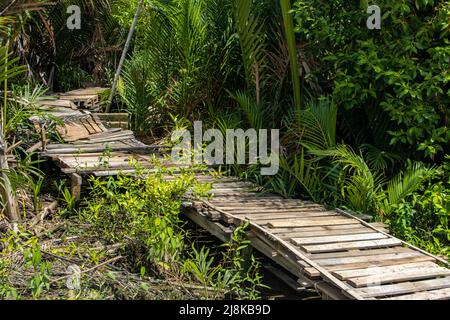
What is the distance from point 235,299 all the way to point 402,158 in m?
2.67

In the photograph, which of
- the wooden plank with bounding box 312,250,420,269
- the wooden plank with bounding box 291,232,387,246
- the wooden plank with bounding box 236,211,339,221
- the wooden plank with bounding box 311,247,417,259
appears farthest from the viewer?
the wooden plank with bounding box 236,211,339,221

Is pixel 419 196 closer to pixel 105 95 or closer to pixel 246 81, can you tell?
pixel 246 81

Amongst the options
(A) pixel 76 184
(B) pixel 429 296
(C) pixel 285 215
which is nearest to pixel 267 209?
(C) pixel 285 215

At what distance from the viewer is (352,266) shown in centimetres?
520

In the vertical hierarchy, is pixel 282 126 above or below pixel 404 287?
above

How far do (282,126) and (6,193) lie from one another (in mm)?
2992

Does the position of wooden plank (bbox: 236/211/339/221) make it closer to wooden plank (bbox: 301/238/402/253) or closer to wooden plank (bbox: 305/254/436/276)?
wooden plank (bbox: 301/238/402/253)

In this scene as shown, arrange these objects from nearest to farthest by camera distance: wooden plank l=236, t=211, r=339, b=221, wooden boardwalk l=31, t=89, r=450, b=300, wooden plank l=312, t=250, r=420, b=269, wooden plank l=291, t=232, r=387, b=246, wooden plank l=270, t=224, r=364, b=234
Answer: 1. wooden boardwalk l=31, t=89, r=450, b=300
2. wooden plank l=312, t=250, r=420, b=269
3. wooden plank l=291, t=232, r=387, b=246
4. wooden plank l=270, t=224, r=364, b=234
5. wooden plank l=236, t=211, r=339, b=221

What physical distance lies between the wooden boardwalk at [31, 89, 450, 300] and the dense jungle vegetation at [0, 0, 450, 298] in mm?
226

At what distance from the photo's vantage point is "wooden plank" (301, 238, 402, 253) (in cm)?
545

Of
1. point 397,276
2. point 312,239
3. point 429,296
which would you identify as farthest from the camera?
point 312,239

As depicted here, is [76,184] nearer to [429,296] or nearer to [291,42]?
[291,42]

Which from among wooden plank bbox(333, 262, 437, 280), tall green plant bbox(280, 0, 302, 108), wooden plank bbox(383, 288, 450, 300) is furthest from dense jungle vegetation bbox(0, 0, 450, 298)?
wooden plank bbox(383, 288, 450, 300)

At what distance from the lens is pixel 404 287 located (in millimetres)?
4914
